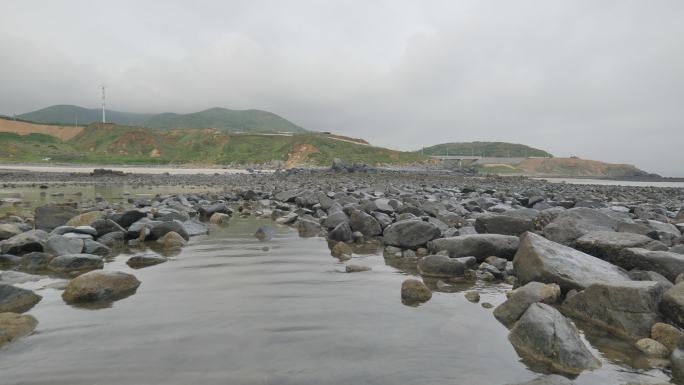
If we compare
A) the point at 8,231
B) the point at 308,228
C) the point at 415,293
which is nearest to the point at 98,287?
the point at 415,293

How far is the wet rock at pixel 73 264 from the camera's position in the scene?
691 cm

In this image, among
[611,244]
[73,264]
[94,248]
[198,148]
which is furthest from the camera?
[198,148]

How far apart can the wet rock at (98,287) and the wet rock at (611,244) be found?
7365mm

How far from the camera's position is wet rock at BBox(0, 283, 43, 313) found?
502 cm

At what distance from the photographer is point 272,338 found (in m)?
4.28

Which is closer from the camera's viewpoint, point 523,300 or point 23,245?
point 523,300

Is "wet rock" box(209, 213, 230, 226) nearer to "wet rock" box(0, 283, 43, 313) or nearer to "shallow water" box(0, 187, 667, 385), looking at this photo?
"shallow water" box(0, 187, 667, 385)

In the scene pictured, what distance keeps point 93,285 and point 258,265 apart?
278 cm

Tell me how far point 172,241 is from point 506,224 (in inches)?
295

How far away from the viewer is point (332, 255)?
853cm

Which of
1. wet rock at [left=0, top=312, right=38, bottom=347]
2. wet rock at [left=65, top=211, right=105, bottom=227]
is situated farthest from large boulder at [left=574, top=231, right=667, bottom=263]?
wet rock at [left=65, top=211, right=105, bottom=227]

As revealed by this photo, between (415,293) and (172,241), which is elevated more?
(415,293)

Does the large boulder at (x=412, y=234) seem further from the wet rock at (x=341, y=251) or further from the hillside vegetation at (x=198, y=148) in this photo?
the hillside vegetation at (x=198, y=148)

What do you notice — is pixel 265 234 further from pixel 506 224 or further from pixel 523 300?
pixel 523 300
